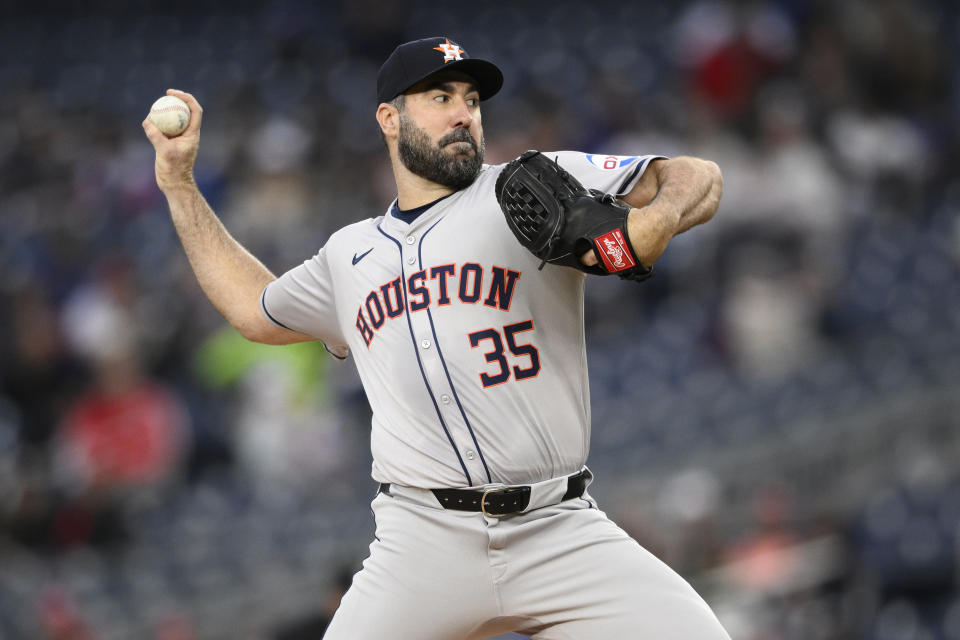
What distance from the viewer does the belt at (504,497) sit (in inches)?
118

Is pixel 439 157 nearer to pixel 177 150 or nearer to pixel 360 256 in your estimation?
pixel 360 256

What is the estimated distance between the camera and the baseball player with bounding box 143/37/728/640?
2.94m

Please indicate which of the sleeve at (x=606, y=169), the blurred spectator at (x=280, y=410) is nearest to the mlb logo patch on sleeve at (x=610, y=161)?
the sleeve at (x=606, y=169)

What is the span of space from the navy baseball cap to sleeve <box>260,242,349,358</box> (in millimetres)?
464

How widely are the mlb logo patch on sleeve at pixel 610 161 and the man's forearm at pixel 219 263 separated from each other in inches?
40.0

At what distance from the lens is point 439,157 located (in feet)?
10.5

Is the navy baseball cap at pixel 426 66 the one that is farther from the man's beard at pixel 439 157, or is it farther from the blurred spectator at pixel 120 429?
the blurred spectator at pixel 120 429

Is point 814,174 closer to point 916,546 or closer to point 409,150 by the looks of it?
point 916,546

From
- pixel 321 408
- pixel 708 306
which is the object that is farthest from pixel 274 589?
pixel 708 306

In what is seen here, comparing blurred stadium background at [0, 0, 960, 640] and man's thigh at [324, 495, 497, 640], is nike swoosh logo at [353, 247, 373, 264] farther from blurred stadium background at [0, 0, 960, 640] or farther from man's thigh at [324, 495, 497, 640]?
blurred stadium background at [0, 0, 960, 640]

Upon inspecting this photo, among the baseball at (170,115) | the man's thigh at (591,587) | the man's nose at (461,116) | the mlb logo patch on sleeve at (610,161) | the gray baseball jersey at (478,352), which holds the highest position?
the baseball at (170,115)

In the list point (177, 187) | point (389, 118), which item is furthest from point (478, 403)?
point (177, 187)

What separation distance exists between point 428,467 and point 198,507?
14.3 ft

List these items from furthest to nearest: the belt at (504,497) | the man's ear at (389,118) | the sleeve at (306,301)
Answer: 1. the sleeve at (306,301)
2. the man's ear at (389,118)
3. the belt at (504,497)
